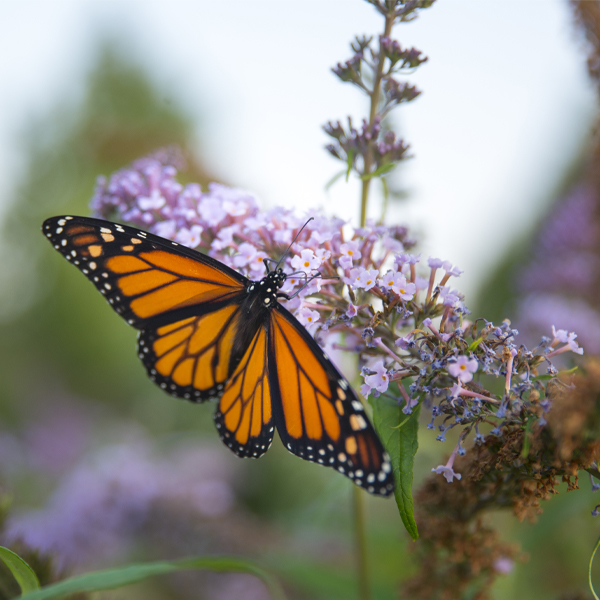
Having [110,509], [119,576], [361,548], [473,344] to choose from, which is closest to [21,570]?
[119,576]

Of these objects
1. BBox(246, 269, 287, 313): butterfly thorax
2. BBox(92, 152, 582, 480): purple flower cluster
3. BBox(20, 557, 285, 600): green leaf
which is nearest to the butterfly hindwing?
BBox(246, 269, 287, 313): butterfly thorax

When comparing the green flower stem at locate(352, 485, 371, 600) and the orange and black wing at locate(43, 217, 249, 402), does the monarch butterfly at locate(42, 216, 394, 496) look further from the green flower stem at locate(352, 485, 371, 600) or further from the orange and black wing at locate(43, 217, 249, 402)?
the green flower stem at locate(352, 485, 371, 600)

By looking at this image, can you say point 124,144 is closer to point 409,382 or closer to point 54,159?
point 54,159

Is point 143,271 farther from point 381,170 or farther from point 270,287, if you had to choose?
point 381,170

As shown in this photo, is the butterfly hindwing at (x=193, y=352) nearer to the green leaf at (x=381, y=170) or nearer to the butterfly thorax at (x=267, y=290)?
the butterfly thorax at (x=267, y=290)

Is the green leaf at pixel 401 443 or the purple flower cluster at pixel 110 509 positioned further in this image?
the purple flower cluster at pixel 110 509

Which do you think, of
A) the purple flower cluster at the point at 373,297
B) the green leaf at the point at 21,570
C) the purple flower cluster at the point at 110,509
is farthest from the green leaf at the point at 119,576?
the purple flower cluster at the point at 110,509
